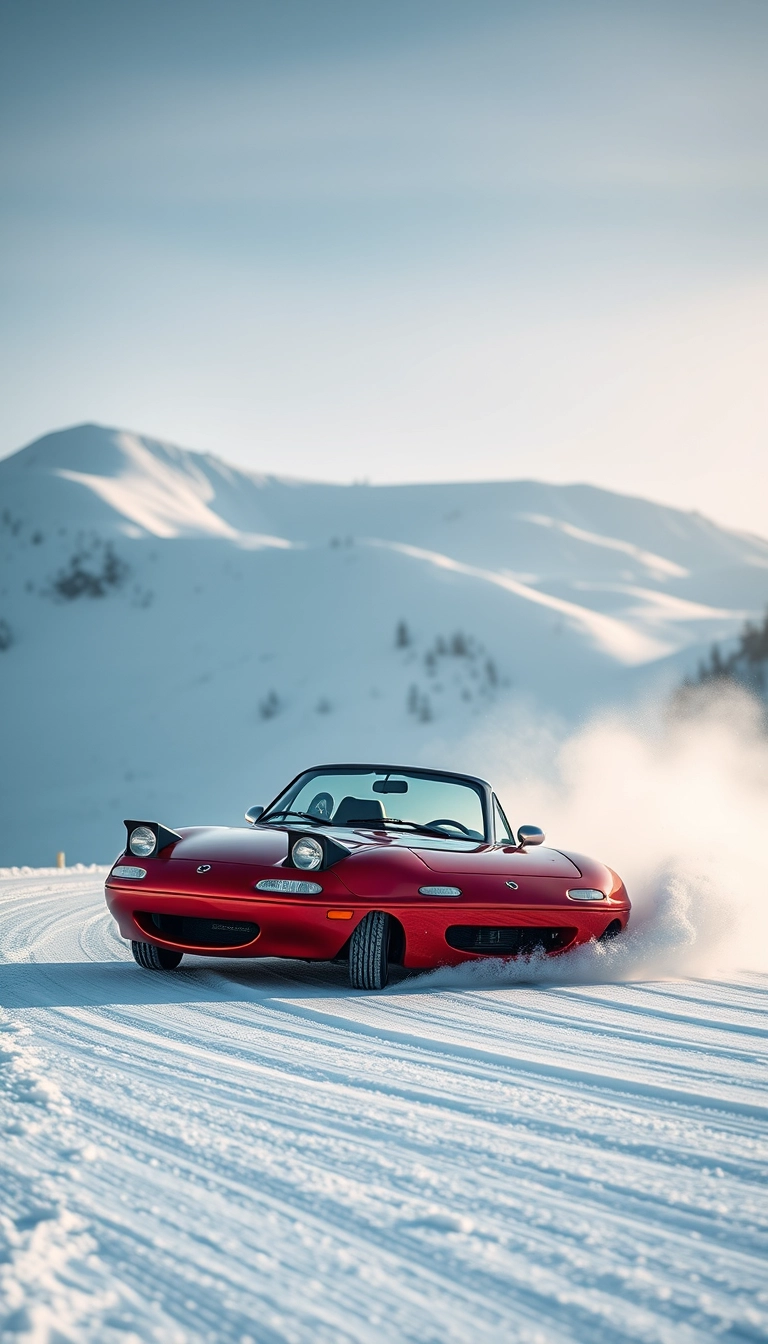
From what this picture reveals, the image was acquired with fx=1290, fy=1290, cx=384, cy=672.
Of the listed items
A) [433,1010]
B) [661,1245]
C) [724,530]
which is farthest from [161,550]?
[724,530]

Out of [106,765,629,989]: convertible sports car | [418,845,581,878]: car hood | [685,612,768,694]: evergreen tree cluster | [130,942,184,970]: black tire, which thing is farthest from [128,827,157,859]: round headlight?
[685,612,768,694]: evergreen tree cluster

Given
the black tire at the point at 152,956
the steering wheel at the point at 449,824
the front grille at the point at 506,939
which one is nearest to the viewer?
the front grille at the point at 506,939

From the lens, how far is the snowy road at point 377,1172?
276cm

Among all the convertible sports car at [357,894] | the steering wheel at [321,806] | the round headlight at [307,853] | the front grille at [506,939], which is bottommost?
the front grille at [506,939]

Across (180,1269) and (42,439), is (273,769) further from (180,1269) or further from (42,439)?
(42,439)

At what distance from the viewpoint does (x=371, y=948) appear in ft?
22.9

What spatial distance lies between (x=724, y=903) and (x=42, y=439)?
88950mm

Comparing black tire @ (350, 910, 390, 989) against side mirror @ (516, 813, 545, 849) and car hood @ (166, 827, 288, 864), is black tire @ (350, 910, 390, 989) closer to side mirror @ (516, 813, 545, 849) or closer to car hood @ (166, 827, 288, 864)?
car hood @ (166, 827, 288, 864)

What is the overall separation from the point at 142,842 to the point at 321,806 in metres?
1.46

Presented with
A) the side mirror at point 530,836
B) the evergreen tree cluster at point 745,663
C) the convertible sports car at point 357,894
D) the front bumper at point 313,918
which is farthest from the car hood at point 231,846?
the evergreen tree cluster at point 745,663

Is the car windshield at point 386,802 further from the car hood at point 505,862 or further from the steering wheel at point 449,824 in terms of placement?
the car hood at point 505,862

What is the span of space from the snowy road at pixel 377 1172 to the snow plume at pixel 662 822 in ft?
5.47

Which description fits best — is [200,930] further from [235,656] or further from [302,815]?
[235,656]

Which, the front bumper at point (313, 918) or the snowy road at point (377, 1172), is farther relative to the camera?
the front bumper at point (313, 918)
